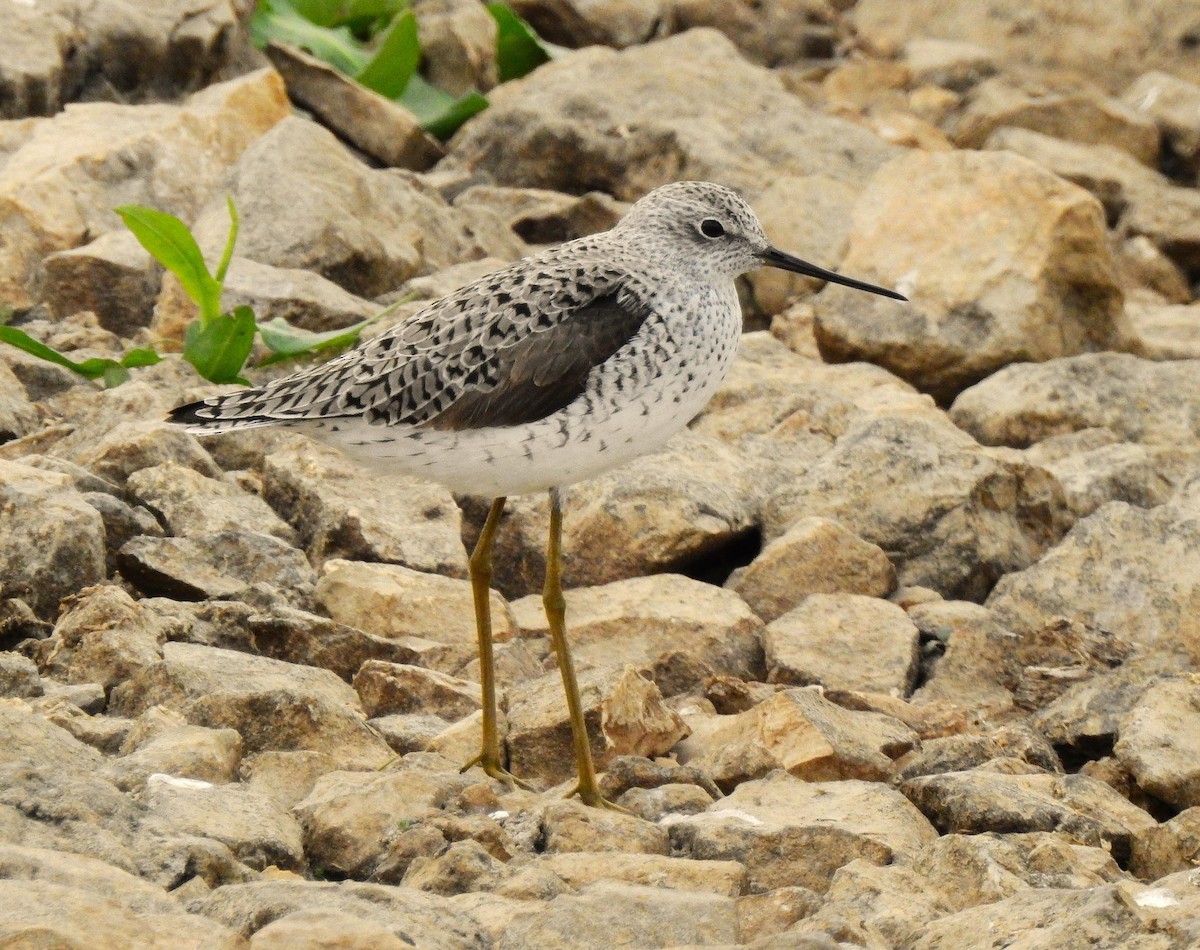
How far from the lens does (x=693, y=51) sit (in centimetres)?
1511

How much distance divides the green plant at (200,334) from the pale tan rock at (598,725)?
8.97 feet

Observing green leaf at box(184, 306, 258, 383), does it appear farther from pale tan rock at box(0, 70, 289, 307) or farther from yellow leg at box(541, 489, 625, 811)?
yellow leg at box(541, 489, 625, 811)

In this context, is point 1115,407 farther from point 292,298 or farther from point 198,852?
point 198,852

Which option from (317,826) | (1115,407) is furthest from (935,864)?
(1115,407)

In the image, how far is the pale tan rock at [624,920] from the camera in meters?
5.00

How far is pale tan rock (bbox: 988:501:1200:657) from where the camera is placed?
27.0 feet

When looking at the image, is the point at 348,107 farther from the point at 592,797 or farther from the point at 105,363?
the point at 592,797

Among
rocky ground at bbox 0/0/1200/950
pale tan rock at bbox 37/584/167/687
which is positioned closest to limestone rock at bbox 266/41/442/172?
rocky ground at bbox 0/0/1200/950

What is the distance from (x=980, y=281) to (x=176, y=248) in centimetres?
500

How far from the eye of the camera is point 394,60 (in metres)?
13.7

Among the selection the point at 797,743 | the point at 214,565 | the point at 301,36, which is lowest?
the point at 214,565

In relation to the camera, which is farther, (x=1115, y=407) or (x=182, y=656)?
(x=1115, y=407)

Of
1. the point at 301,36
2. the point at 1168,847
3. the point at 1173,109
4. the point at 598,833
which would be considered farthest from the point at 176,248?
the point at 1173,109

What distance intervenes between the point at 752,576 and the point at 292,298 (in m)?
3.25
